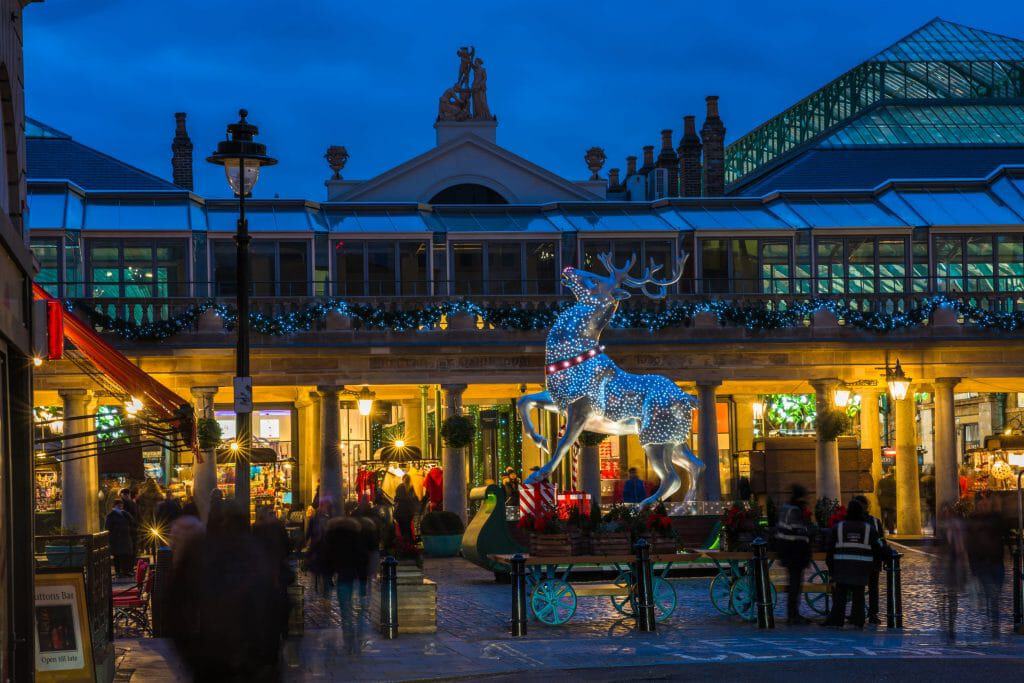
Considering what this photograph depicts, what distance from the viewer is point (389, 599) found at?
2097 cm

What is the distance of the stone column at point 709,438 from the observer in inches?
1618

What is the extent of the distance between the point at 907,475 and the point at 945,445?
3.77 ft

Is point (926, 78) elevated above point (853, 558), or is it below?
above

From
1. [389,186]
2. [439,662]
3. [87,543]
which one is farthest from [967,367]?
[87,543]

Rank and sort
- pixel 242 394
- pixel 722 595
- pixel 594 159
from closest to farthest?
pixel 242 394, pixel 722 595, pixel 594 159

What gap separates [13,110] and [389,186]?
38391mm

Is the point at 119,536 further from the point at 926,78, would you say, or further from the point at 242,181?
the point at 926,78

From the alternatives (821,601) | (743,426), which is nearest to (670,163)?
(743,426)

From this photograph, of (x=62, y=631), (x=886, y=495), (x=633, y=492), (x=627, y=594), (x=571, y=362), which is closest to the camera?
(x=62, y=631)

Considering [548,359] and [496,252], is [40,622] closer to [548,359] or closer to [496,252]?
[548,359]

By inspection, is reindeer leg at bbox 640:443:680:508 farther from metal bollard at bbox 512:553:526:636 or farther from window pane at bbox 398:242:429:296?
window pane at bbox 398:242:429:296

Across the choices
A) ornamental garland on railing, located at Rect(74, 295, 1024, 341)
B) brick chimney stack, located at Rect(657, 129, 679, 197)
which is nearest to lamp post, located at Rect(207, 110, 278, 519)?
ornamental garland on railing, located at Rect(74, 295, 1024, 341)

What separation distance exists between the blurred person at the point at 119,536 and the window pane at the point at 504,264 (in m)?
16.2

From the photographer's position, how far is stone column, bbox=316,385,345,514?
39.9 metres
